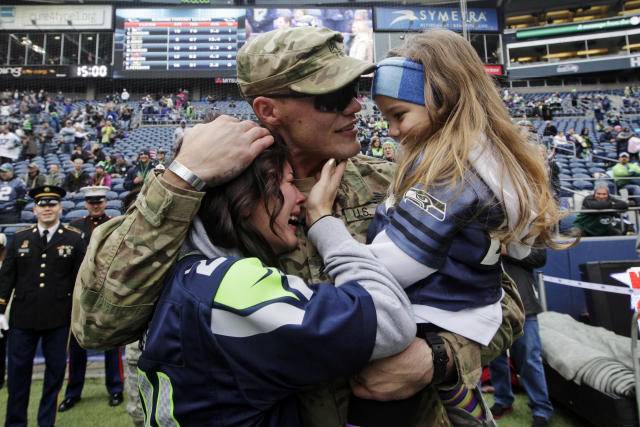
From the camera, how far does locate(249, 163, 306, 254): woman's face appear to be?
1075mm

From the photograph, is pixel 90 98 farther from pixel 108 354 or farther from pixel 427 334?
pixel 427 334

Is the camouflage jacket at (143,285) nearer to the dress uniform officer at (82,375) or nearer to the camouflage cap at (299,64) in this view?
the camouflage cap at (299,64)

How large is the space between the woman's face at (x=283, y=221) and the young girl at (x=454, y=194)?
25 centimetres

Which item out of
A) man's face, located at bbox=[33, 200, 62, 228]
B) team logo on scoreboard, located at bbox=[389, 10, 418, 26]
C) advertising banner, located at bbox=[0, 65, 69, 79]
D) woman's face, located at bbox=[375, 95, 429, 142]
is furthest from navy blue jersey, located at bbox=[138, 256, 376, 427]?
advertising banner, located at bbox=[0, 65, 69, 79]

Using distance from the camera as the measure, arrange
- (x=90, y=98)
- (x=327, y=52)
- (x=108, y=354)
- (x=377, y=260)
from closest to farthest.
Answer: (x=377, y=260) → (x=327, y=52) → (x=108, y=354) → (x=90, y=98)

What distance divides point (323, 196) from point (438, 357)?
54 centimetres

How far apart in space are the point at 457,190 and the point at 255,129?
582mm

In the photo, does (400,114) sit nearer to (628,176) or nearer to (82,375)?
(82,375)

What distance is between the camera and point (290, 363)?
0.79 m

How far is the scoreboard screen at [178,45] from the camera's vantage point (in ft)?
81.0

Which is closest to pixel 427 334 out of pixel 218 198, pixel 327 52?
pixel 218 198

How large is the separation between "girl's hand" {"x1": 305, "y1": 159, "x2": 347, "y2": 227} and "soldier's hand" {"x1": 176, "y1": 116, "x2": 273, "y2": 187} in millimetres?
202

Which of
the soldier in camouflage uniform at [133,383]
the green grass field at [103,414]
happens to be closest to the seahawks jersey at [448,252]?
the soldier in camouflage uniform at [133,383]

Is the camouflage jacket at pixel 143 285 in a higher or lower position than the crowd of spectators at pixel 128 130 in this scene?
lower
